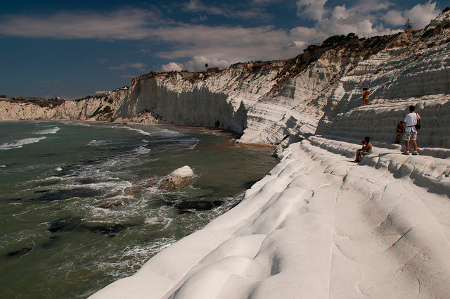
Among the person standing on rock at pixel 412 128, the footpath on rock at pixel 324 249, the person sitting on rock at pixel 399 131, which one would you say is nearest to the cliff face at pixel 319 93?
the person sitting on rock at pixel 399 131

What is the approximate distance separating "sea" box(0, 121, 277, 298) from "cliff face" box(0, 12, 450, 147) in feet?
21.6

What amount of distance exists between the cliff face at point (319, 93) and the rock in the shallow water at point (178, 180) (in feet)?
27.5

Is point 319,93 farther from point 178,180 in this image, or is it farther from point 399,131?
point 178,180

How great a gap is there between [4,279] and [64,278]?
146cm

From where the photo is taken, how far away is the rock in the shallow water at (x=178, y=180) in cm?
1217

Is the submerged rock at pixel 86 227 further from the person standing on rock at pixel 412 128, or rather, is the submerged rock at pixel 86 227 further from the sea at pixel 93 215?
the person standing on rock at pixel 412 128

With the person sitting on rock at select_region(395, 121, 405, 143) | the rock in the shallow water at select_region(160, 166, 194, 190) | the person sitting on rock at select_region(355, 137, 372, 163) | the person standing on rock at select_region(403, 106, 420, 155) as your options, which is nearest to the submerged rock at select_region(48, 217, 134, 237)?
the rock in the shallow water at select_region(160, 166, 194, 190)

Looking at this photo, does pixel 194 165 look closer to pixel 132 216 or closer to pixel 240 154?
pixel 240 154

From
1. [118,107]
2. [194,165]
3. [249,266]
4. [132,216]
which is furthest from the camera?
[118,107]

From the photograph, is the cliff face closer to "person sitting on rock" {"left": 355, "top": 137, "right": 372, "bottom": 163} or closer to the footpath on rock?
"person sitting on rock" {"left": 355, "top": 137, "right": 372, "bottom": 163}

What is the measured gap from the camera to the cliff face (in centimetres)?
1071

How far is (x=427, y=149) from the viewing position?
7023 mm

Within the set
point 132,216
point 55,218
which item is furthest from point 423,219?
point 55,218

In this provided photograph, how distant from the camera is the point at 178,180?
41.2 ft
